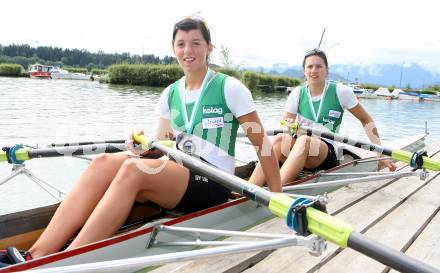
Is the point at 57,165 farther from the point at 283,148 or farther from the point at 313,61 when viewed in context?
the point at 313,61

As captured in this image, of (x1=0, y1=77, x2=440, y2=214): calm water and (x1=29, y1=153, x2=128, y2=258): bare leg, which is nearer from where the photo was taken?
→ (x1=29, y1=153, x2=128, y2=258): bare leg

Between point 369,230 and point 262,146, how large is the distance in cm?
157

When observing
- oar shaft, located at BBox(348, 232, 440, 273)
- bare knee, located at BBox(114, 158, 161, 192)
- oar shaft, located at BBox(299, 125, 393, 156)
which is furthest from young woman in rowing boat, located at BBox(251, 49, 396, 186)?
oar shaft, located at BBox(348, 232, 440, 273)

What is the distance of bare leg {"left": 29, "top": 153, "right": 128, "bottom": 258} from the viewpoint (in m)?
2.60

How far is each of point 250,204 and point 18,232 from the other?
2.01m

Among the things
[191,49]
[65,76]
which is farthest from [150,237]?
[65,76]

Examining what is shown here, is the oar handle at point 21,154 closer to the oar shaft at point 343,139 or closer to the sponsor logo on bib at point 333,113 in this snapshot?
the oar shaft at point 343,139

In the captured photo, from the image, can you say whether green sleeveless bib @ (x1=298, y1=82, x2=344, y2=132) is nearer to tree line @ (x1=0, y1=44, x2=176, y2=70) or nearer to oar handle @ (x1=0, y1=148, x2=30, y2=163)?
oar handle @ (x1=0, y1=148, x2=30, y2=163)

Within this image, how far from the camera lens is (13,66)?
5450 cm

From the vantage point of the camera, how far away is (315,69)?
5.25 meters

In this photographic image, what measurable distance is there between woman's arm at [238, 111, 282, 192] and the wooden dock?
585 mm

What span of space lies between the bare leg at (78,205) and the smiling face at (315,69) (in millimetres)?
3172

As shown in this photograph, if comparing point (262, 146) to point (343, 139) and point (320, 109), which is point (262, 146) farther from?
point (320, 109)

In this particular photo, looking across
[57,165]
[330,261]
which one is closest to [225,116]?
[330,261]
